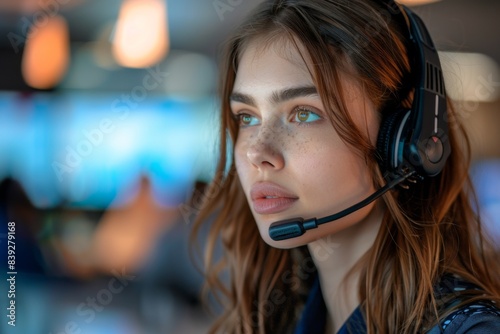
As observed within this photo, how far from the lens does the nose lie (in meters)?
0.90

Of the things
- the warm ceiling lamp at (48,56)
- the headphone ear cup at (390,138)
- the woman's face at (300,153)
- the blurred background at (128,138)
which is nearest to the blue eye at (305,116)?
the woman's face at (300,153)

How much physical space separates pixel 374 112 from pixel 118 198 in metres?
1.33

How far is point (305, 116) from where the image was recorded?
0.92 m

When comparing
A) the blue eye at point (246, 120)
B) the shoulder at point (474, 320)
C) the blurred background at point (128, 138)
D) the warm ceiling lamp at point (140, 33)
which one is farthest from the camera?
the warm ceiling lamp at point (140, 33)

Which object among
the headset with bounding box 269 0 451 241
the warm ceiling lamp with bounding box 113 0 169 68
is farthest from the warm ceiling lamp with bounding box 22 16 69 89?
the headset with bounding box 269 0 451 241

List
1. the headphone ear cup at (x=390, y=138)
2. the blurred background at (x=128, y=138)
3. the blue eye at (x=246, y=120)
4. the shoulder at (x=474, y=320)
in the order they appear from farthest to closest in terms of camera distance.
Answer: the blurred background at (x=128, y=138), the blue eye at (x=246, y=120), the headphone ear cup at (x=390, y=138), the shoulder at (x=474, y=320)

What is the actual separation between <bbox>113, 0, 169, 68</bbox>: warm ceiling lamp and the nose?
1.39 metres

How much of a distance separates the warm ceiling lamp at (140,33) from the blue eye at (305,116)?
141 cm

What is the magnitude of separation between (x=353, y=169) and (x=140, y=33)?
61.2 inches

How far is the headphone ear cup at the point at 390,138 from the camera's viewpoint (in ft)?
2.89

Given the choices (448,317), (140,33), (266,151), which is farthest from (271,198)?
(140,33)

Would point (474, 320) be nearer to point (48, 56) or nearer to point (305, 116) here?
point (305, 116)

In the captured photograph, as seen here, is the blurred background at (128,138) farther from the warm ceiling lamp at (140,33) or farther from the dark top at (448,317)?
the dark top at (448,317)

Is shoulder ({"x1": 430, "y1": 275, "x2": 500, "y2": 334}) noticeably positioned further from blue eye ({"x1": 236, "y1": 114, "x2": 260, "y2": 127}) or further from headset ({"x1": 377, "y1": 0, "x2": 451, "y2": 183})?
blue eye ({"x1": 236, "y1": 114, "x2": 260, "y2": 127})
